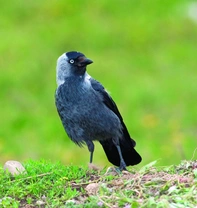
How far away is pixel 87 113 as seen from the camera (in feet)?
30.0

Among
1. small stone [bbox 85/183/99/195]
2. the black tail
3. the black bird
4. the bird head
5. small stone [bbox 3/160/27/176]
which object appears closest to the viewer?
small stone [bbox 85/183/99/195]

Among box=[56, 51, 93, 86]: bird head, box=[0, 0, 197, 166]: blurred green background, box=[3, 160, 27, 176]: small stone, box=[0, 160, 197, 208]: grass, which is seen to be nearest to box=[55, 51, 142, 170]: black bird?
box=[56, 51, 93, 86]: bird head

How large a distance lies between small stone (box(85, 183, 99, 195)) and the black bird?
1245 mm

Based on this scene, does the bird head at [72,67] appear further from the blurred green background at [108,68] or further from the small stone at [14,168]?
the blurred green background at [108,68]

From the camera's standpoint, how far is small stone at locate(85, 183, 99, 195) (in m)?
7.77

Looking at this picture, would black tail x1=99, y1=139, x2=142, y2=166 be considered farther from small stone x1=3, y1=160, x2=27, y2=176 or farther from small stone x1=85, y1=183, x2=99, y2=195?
Result: small stone x1=85, y1=183, x2=99, y2=195

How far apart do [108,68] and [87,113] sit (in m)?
8.93

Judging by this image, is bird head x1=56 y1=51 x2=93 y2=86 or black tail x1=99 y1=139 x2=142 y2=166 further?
black tail x1=99 y1=139 x2=142 y2=166

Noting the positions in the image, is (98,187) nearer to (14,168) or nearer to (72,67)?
(14,168)

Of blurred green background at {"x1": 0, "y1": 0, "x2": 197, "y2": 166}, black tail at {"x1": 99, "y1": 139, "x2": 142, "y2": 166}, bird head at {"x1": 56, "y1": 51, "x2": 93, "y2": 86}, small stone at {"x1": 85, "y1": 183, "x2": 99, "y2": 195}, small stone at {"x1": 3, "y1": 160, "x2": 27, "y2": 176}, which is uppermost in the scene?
blurred green background at {"x1": 0, "y1": 0, "x2": 197, "y2": 166}

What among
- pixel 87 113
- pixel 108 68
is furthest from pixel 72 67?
pixel 108 68

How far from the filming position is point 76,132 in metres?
9.23

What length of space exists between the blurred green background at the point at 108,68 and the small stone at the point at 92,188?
226 inches

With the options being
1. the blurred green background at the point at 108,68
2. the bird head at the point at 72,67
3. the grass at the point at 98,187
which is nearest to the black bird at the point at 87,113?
the bird head at the point at 72,67
